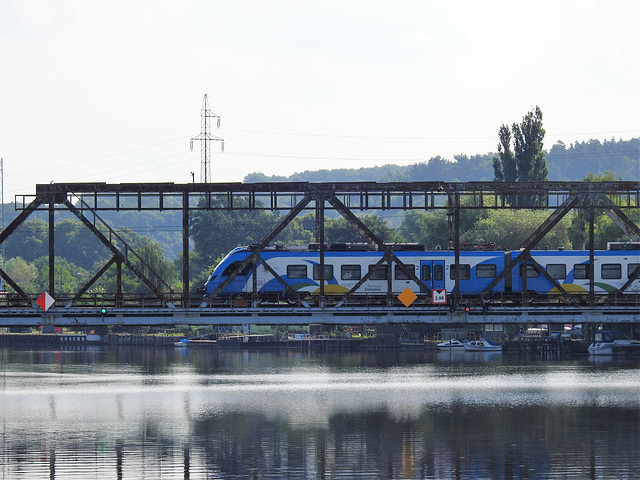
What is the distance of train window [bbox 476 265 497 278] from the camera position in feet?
254

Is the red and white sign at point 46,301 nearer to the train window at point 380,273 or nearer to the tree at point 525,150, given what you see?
the train window at point 380,273

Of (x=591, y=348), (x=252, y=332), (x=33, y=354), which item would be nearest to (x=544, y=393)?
(x=591, y=348)

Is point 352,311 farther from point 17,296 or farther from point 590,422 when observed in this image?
point 17,296

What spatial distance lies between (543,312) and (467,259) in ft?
30.6

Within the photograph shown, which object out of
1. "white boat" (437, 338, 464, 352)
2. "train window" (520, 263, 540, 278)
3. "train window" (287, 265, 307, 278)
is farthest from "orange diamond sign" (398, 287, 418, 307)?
"white boat" (437, 338, 464, 352)

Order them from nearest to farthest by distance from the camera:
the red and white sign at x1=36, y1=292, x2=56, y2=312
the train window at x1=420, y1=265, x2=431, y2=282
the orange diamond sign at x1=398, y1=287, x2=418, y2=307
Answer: the red and white sign at x1=36, y1=292, x2=56, y2=312
the orange diamond sign at x1=398, y1=287, x2=418, y2=307
the train window at x1=420, y1=265, x2=431, y2=282

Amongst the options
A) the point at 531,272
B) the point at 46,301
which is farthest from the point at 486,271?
the point at 46,301

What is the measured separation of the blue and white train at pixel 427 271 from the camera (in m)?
76.2

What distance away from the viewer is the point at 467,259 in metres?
77.5

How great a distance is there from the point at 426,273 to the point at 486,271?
4.49 m

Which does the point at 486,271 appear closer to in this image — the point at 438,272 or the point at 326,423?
the point at 438,272

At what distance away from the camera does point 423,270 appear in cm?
7688

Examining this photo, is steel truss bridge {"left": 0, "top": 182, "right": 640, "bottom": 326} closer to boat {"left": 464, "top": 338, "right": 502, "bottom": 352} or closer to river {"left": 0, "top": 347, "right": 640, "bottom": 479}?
river {"left": 0, "top": 347, "right": 640, "bottom": 479}

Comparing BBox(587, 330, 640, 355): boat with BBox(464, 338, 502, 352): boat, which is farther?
BBox(464, 338, 502, 352): boat
